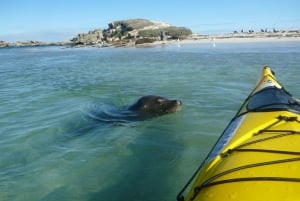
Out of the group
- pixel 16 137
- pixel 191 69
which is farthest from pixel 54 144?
pixel 191 69

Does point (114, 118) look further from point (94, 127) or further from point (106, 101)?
point (106, 101)

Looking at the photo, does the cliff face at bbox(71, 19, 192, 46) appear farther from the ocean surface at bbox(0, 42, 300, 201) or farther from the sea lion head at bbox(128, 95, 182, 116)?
the sea lion head at bbox(128, 95, 182, 116)

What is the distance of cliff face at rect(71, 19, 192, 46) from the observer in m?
73.6

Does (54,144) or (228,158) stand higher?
(228,158)

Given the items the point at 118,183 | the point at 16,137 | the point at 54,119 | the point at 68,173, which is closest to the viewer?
the point at 118,183

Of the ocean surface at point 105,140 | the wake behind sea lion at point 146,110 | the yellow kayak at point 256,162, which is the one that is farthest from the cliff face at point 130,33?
the yellow kayak at point 256,162

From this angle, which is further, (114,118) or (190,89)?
(190,89)

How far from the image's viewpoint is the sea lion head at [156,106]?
10.3 meters

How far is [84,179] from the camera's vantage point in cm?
668

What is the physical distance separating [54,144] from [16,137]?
133 cm

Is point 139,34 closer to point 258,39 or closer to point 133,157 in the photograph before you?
point 258,39

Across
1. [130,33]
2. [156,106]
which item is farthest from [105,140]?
[130,33]

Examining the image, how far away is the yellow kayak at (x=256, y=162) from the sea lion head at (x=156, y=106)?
4529 mm

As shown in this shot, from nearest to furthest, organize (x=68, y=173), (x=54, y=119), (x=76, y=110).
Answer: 1. (x=68, y=173)
2. (x=54, y=119)
3. (x=76, y=110)
